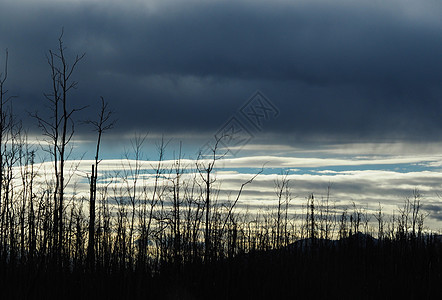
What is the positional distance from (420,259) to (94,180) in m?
13.8

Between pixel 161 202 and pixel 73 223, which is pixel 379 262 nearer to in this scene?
pixel 161 202

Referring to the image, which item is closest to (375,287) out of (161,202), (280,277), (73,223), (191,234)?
(280,277)

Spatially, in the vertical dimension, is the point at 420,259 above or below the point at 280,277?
below

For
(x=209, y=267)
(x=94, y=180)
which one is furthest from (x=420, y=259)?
(x=94, y=180)

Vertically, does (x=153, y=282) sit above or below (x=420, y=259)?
above

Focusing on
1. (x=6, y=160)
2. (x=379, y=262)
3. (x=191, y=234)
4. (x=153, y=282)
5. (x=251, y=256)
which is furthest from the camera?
(x=379, y=262)

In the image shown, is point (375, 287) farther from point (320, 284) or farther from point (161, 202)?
point (161, 202)

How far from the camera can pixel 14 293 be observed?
7.86m

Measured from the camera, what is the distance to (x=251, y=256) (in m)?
11.5

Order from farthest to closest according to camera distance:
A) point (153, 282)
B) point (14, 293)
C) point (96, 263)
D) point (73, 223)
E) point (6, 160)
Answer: point (73, 223) < point (6, 160) < point (96, 263) < point (153, 282) < point (14, 293)

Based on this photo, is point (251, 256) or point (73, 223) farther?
point (73, 223)

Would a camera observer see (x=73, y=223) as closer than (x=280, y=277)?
No

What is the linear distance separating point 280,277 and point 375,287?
4535 millimetres

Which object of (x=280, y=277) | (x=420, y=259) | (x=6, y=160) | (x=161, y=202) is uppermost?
(x=6, y=160)
